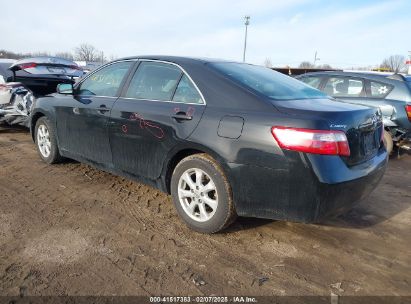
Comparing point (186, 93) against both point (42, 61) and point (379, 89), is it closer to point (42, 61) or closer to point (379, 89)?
point (379, 89)

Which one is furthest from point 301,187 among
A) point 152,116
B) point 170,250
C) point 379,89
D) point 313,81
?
point 313,81

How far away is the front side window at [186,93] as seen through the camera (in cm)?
331

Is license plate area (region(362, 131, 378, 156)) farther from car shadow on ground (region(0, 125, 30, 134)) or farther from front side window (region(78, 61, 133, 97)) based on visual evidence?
car shadow on ground (region(0, 125, 30, 134))

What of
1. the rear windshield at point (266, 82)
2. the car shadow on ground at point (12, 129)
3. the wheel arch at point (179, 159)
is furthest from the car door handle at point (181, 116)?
the car shadow on ground at point (12, 129)

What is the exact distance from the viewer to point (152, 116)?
352cm

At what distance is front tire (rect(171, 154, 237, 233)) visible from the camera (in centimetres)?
309

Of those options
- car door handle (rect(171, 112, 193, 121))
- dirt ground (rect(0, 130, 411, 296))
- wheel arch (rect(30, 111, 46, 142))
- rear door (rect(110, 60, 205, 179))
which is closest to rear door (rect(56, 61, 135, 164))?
rear door (rect(110, 60, 205, 179))

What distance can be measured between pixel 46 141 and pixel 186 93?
2.83 metres

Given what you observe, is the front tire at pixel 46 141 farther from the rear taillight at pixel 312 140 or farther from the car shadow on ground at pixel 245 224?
the rear taillight at pixel 312 140

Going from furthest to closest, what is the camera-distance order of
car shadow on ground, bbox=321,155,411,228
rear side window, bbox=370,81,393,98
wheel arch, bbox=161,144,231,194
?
rear side window, bbox=370,81,393,98 → car shadow on ground, bbox=321,155,411,228 → wheel arch, bbox=161,144,231,194

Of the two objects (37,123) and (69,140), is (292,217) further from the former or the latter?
(37,123)

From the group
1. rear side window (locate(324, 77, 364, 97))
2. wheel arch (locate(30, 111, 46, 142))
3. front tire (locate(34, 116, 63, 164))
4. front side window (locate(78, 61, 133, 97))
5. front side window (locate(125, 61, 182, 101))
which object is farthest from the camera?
rear side window (locate(324, 77, 364, 97))

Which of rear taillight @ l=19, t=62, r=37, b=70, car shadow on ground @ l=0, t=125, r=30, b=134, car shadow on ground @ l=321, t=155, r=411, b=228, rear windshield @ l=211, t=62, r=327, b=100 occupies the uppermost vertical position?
rear windshield @ l=211, t=62, r=327, b=100

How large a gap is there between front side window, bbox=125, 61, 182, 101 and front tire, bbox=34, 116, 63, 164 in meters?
1.73
